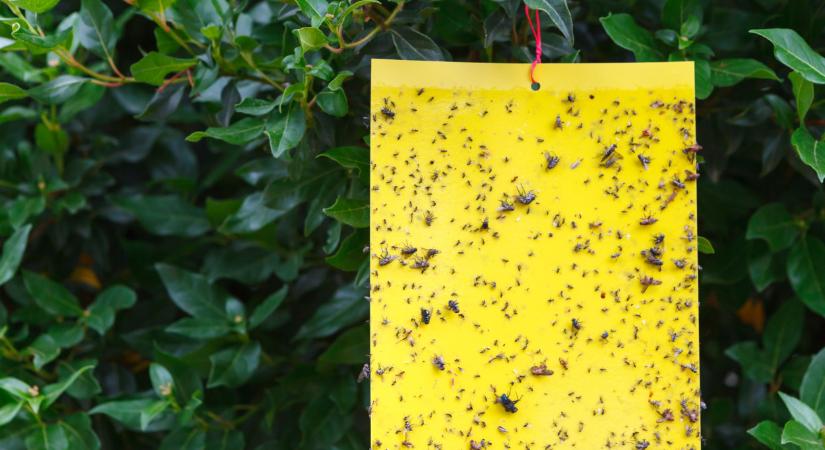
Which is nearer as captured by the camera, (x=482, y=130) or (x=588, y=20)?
(x=482, y=130)

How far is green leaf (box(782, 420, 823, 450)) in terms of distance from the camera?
2.88 feet

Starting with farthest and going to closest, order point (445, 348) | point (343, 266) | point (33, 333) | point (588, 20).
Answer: point (33, 333) → point (588, 20) → point (343, 266) → point (445, 348)

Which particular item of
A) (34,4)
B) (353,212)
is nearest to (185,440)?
(353,212)

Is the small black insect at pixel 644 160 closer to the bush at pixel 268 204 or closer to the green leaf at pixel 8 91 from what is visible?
the bush at pixel 268 204

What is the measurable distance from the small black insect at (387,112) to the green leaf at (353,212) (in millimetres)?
119

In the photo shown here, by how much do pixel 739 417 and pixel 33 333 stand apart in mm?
1029

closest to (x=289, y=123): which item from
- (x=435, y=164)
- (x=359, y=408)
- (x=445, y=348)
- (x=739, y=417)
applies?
(x=435, y=164)

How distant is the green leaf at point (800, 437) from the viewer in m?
0.88

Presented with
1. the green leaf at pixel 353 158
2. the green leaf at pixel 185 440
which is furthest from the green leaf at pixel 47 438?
the green leaf at pixel 353 158

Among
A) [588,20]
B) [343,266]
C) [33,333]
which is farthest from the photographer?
[33,333]

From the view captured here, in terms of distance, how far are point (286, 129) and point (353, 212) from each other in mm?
108

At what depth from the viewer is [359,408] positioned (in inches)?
50.1

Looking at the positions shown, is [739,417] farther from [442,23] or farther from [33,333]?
[33,333]

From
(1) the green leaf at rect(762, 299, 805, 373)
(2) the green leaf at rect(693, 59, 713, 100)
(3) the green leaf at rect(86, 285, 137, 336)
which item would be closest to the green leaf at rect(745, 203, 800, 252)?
(1) the green leaf at rect(762, 299, 805, 373)
